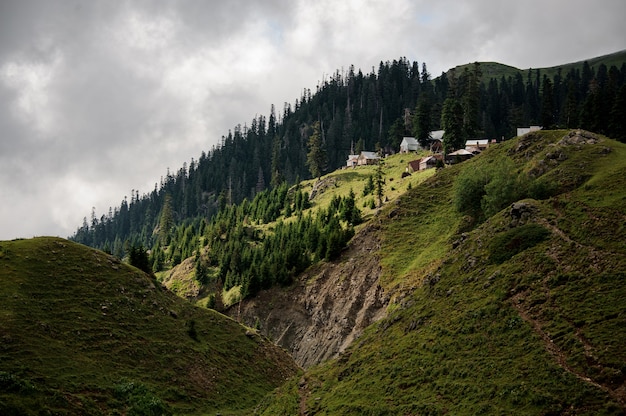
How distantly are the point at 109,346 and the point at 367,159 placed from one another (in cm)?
13590

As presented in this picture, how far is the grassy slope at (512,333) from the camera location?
36969 mm

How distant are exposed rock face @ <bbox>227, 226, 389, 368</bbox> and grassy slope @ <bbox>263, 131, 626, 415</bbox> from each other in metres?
21.0

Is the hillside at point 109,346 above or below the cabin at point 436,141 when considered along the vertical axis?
below

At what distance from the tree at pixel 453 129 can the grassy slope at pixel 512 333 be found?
2299 inches

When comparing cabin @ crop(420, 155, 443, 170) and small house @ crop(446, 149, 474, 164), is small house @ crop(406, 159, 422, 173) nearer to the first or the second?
cabin @ crop(420, 155, 443, 170)

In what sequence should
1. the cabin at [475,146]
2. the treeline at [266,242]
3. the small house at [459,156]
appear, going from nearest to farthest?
the treeline at [266,242], the small house at [459,156], the cabin at [475,146]

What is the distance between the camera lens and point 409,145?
175375mm

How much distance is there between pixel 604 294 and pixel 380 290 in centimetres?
4375

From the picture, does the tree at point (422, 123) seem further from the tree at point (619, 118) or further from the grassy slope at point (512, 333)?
the grassy slope at point (512, 333)

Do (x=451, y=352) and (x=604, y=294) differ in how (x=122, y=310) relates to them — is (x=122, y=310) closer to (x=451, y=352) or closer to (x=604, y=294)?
(x=451, y=352)

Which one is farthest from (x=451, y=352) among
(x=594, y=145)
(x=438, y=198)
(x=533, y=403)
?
(x=438, y=198)

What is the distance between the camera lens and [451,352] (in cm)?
4606

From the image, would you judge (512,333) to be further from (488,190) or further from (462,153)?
(462,153)

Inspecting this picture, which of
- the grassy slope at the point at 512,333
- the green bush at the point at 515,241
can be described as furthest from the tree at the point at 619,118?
the green bush at the point at 515,241
